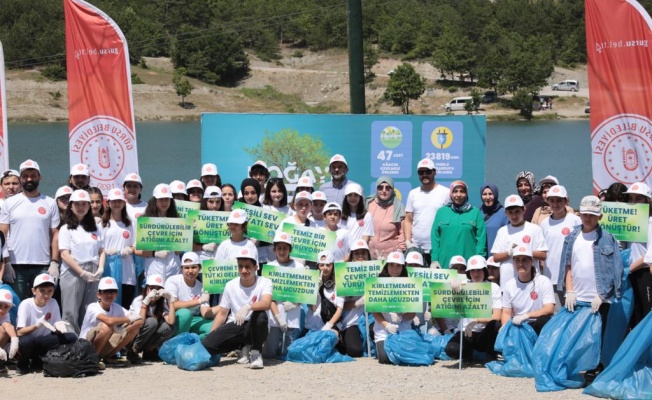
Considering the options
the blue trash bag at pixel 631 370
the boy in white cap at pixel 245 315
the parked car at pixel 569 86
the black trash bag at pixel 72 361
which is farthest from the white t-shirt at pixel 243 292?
the parked car at pixel 569 86

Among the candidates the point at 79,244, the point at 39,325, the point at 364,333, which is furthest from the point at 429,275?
the point at 39,325

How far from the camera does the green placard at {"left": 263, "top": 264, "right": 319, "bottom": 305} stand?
11.1 meters

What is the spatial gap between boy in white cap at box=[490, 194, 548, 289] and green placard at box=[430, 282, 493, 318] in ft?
1.01

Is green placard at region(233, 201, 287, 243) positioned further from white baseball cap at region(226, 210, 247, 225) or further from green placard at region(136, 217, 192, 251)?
green placard at region(136, 217, 192, 251)

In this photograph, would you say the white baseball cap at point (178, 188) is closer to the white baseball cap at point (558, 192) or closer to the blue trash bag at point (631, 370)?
the white baseball cap at point (558, 192)

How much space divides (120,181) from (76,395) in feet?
13.5

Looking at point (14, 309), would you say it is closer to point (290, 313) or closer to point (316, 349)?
point (290, 313)

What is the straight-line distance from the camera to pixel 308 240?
37.3ft

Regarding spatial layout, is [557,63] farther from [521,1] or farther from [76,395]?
[76,395]

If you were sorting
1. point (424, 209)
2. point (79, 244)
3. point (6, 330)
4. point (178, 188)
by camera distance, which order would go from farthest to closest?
point (178, 188) → point (424, 209) → point (79, 244) → point (6, 330)

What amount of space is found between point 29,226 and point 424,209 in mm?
4041

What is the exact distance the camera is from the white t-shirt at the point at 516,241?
35.6 feet

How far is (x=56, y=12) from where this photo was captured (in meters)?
70.6

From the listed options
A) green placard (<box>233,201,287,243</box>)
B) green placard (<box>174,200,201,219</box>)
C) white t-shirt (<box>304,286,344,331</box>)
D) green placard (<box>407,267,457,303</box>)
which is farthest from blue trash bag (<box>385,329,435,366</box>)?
green placard (<box>174,200,201,219</box>)
